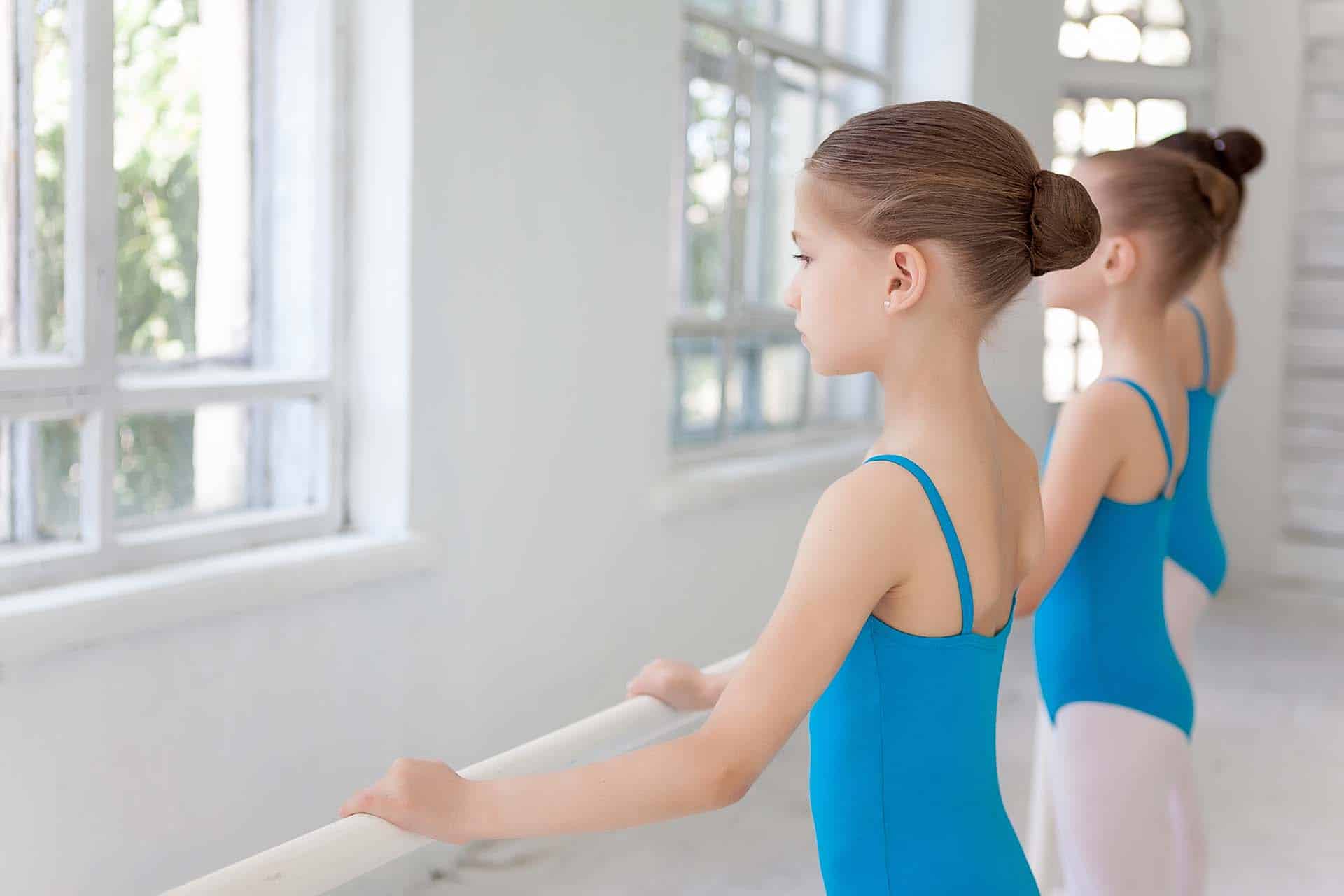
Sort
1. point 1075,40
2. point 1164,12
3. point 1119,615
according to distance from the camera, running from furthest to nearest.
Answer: point 1164,12, point 1075,40, point 1119,615

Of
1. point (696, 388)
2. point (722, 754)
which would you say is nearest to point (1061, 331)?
point (696, 388)

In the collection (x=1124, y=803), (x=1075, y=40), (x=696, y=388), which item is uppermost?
(x=1075, y=40)

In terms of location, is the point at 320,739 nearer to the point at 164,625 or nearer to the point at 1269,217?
the point at 164,625

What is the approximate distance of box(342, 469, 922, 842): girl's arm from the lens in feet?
2.92

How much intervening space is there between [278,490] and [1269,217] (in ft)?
15.5

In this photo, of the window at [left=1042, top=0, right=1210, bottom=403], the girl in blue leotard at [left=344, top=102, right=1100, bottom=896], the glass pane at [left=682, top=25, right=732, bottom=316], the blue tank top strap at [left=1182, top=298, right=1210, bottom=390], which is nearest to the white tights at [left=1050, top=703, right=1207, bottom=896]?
the girl in blue leotard at [left=344, top=102, right=1100, bottom=896]

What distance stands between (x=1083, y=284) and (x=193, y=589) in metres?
1.35

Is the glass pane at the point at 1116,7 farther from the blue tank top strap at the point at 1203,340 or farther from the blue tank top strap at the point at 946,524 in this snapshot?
the blue tank top strap at the point at 946,524

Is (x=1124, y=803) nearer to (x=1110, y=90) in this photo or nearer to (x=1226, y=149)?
(x=1226, y=149)

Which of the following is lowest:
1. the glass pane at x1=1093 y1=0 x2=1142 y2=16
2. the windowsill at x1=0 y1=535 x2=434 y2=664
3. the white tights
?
the white tights

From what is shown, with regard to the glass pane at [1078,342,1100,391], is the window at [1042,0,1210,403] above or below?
above

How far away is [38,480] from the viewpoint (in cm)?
185

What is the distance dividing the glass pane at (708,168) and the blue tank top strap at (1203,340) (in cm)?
134

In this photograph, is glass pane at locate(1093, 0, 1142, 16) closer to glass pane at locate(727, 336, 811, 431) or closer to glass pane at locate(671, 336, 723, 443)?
glass pane at locate(727, 336, 811, 431)
